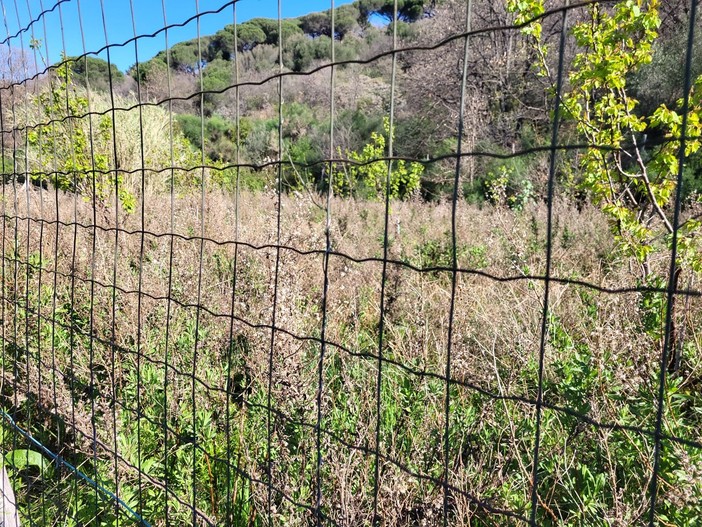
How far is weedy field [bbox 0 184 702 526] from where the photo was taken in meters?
1.63

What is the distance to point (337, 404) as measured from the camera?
7.99 ft

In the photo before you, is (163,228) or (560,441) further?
(163,228)

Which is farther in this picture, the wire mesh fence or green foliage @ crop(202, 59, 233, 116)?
green foliage @ crop(202, 59, 233, 116)

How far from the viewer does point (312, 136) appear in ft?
45.4

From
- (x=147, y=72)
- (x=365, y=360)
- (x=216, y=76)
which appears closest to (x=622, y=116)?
(x=365, y=360)

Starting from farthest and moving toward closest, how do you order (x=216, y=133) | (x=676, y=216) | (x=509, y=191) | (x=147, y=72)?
(x=216, y=133) → (x=509, y=191) → (x=147, y=72) → (x=676, y=216)

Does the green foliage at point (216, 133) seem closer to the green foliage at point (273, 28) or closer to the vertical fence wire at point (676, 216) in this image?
the green foliage at point (273, 28)

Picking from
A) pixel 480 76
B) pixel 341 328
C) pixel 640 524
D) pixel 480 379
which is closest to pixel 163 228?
pixel 341 328

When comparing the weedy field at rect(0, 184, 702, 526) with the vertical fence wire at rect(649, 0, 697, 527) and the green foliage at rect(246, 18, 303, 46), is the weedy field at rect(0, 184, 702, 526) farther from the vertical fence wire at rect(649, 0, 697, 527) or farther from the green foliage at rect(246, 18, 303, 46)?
the green foliage at rect(246, 18, 303, 46)

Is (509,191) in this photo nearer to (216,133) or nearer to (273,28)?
(273,28)

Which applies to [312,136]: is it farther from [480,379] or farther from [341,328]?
[480,379]

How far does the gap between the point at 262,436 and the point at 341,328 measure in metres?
1.25

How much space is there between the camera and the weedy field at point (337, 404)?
5.33ft

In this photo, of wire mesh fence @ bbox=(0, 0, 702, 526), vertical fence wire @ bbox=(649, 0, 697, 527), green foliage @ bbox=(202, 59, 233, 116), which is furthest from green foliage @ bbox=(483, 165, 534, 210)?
vertical fence wire @ bbox=(649, 0, 697, 527)
